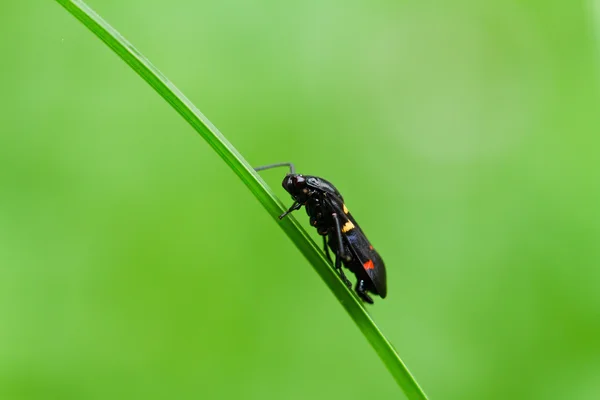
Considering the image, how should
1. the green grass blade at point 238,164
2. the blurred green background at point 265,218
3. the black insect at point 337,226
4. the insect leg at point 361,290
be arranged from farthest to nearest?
the blurred green background at point 265,218 < the insect leg at point 361,290 < the black insect at point 337,226 < the green grass blade at point 238,164

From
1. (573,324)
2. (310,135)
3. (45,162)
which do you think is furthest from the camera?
(310,135)

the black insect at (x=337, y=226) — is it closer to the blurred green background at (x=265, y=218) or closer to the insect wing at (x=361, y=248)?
the insect wing at (x=361, y=248)

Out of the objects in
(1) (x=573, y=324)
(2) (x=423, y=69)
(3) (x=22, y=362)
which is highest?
(2) (x=423, y=69)

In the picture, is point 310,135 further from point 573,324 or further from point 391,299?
point 573,324

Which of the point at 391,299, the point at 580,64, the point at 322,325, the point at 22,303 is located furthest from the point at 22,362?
the point at 580,64

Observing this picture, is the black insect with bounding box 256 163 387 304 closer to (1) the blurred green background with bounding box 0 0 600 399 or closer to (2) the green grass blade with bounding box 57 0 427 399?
(2) the green grass blade with bounding box 57 0 427 399

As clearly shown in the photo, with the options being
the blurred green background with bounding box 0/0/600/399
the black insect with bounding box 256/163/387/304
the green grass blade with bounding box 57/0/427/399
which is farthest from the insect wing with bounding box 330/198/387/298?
the blurred green background with bounding box 0/0/600/399

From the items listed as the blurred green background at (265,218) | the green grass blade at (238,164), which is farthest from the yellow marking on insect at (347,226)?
the blurred green background at (265,218)
